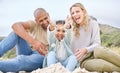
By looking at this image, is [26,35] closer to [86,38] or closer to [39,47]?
Result: [39,47]

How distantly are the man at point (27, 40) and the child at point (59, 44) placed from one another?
0.29m

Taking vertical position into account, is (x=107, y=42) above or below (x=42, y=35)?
below

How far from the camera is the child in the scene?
5.70m

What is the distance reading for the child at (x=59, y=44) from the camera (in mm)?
5703

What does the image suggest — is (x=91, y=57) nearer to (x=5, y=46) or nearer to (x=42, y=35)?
(x=42, y=35)

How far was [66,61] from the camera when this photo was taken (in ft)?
18.7

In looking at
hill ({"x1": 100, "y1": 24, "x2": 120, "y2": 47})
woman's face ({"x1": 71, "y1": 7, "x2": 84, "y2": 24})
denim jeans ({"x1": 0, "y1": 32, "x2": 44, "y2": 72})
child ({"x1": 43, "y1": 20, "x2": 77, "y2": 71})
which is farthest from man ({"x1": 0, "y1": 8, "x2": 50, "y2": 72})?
hill ({"x1": 100, "y1": 24, "x2": 120, "y2": 47})

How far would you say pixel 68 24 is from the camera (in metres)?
5.74

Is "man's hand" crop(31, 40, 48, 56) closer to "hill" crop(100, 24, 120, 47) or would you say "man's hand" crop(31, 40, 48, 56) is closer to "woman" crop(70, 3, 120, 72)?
"woman" crop(70, 3, 120, 72)

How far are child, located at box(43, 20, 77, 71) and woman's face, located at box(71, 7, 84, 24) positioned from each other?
0.32m

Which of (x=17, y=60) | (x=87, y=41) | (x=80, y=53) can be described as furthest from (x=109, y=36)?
(x=80, y=53)

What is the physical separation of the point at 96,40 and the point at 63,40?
55 centimetres


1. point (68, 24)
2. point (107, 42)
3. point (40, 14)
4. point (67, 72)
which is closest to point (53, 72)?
point (67, 72)

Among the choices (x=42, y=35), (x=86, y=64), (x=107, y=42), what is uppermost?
(x=42, y=35)
